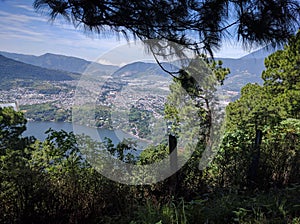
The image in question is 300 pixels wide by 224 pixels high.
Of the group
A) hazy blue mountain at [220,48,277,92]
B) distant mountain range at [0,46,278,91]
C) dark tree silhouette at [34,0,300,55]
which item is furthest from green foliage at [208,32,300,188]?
dark tree silhouette at [34,0,300,55]

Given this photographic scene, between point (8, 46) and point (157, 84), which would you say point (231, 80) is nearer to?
Answer: point (157, 84)

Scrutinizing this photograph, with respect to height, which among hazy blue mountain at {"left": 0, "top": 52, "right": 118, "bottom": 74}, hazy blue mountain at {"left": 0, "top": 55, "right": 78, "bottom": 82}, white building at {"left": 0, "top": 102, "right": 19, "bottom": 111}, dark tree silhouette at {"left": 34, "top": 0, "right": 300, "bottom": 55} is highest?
dark tree silhouette at {"left": 34, "top": 0, "right": 300, "bottom": 55}

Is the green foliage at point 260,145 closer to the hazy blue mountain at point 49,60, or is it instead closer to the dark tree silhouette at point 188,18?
the dark tree silhouette at point 188,18

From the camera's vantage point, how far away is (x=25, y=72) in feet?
10.4

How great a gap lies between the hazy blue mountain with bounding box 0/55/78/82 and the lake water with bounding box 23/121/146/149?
0.63m

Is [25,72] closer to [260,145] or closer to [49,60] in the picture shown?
[49,60]

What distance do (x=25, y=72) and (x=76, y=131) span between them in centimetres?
155

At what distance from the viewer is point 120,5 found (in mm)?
1800

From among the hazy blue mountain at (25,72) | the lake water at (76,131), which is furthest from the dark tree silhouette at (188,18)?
the hazy blue mountain at (25,72)

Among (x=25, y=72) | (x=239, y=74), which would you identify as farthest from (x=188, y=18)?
(x=239, y=74)

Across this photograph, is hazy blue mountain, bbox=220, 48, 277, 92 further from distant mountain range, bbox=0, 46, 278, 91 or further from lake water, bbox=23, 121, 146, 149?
lake water, bbox=23, 121, 146, 149

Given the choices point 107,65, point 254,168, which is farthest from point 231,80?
point 107,65

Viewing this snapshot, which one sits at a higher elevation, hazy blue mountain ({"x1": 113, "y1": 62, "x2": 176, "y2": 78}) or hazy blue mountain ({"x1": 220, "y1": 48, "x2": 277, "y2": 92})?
hazy blue mountain ({"x1": 220, "y1": 48, "x2": 277, "y2": 92})

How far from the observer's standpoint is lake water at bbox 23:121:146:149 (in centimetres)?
206
